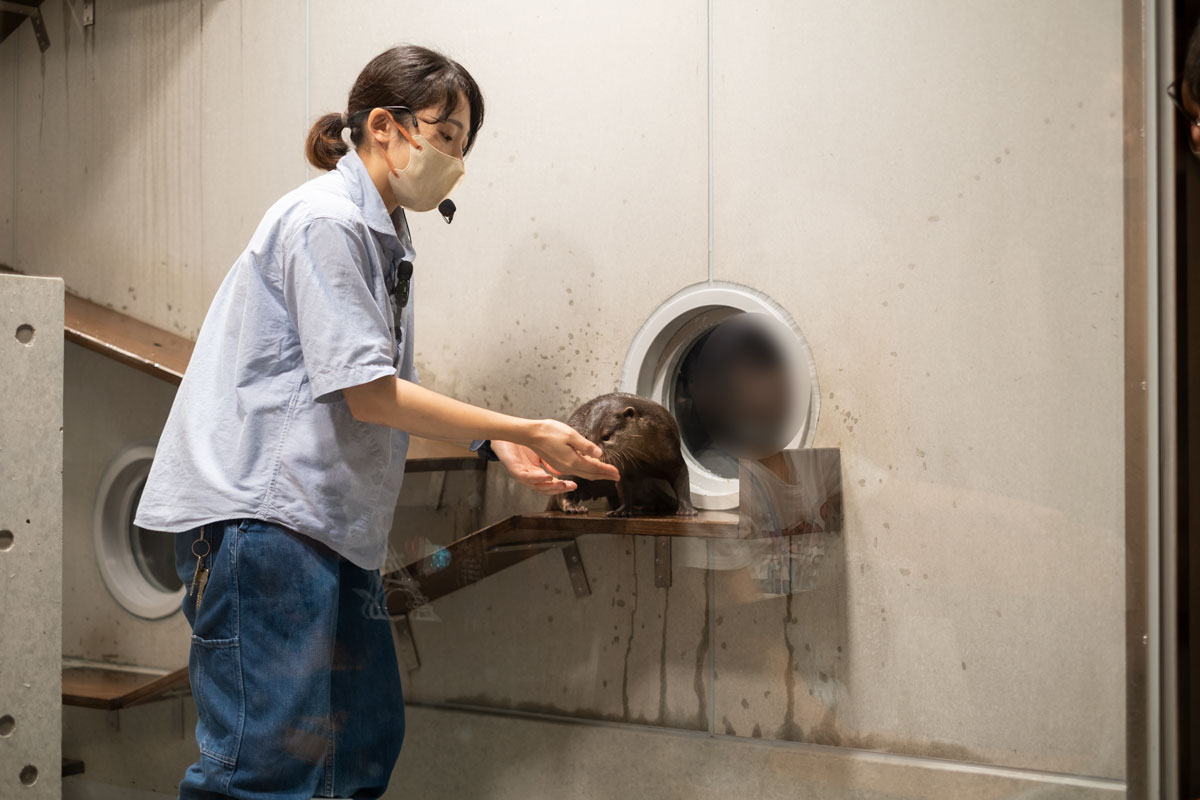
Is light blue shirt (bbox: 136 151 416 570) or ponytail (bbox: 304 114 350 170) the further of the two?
ponytail (bbox: 304 114 350 170)

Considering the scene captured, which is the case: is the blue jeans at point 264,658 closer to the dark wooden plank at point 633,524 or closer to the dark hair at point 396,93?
the dark wooden plank at point 633,524

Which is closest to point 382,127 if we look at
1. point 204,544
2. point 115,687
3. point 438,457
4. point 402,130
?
point 402,130

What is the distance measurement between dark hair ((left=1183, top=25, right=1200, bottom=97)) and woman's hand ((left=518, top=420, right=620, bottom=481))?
915mm

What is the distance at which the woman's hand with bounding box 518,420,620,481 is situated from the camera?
1.40 metres

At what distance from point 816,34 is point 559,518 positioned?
0.97m

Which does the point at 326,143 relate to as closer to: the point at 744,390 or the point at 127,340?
the point at 127,340

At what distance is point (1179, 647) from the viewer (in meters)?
1.37

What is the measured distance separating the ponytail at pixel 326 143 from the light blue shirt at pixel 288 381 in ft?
0.56

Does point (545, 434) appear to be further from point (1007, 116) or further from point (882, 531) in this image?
point (1007, 116)

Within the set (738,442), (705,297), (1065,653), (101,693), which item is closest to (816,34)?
(705,297)

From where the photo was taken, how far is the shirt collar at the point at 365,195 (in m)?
1.41

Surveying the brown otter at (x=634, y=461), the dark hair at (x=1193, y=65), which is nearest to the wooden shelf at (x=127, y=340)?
the brown otter at (x=634, y=461)

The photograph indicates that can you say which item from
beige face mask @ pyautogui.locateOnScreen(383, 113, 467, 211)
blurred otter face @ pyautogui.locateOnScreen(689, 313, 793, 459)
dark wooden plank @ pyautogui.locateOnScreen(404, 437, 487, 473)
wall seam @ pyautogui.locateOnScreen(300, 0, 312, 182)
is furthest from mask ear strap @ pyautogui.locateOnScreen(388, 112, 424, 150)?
blurred otter face @ pyautogui.locateOnScreen(689, 313, 793, 459)

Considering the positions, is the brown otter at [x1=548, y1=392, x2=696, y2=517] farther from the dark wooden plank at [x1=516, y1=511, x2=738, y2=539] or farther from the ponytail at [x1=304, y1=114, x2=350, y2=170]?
the ponytail at [x1=304, y1=114, x2=350, y2=170]
